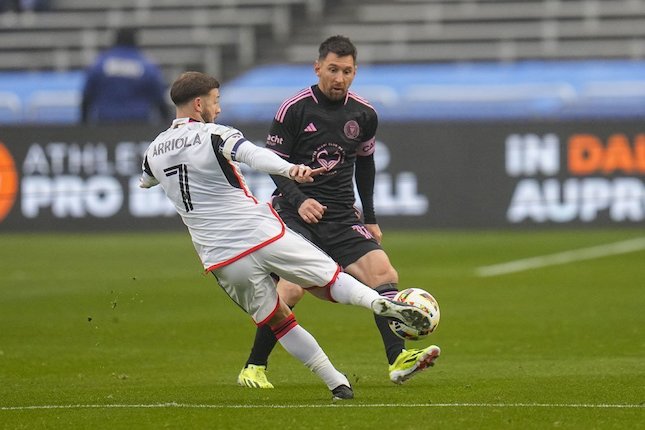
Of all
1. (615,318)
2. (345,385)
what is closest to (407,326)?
(345,385)

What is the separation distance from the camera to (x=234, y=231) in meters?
7.80

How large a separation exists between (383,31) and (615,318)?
16283mm

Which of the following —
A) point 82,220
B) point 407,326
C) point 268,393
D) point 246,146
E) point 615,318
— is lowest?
point 82,220

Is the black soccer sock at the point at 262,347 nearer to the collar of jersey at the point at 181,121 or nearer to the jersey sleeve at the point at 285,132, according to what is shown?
Result: the jersey sleeve at the point at 285,132

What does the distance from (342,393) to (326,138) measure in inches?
68.9

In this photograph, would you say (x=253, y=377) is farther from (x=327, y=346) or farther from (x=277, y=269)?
(x=327, y=346)

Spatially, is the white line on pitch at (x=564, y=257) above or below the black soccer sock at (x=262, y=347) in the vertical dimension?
below

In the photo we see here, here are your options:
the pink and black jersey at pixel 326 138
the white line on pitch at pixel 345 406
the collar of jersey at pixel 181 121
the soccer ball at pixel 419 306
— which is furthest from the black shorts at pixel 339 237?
the white line on pitch at pixel 345 406

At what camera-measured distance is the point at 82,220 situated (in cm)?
2194

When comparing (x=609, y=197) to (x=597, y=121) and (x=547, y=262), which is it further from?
(x=547, y=262)

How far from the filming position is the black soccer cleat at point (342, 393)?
785 centimetres

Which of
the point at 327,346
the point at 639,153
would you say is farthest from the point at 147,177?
the point at 639,153

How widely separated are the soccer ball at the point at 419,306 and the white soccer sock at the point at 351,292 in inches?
6.1

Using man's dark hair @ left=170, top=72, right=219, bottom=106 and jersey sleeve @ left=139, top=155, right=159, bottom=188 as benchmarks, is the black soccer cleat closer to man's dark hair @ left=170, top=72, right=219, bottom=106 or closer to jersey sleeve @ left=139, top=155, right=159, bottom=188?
jersey sleeve @ left=139, top=155, right=159, bottom=188
